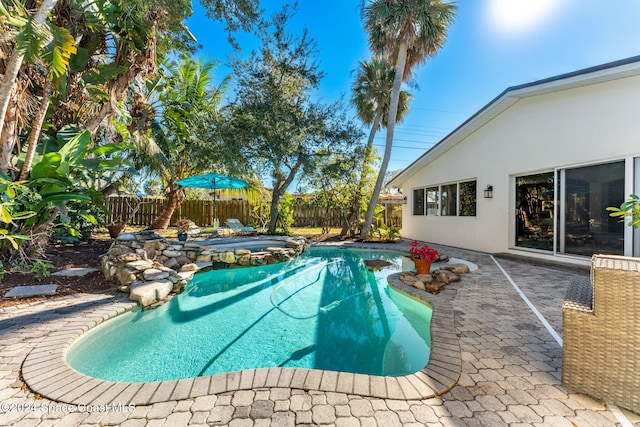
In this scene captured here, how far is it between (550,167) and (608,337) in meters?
6.90

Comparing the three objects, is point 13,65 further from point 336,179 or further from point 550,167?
point 550,167

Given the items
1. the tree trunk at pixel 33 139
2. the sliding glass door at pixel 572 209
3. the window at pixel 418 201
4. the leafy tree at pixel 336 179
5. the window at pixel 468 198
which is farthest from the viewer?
the window at pixel 418 201

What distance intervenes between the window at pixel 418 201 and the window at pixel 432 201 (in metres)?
0.51

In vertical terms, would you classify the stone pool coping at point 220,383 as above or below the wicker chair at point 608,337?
below

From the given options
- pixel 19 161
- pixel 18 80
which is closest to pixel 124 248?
pixel 19 161

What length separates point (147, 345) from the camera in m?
3.48

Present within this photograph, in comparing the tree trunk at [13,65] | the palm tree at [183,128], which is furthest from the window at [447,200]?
the tree trunk at [13,65]

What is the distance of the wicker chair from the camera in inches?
82.6

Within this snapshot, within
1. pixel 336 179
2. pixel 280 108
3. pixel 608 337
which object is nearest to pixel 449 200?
pixel 336 179

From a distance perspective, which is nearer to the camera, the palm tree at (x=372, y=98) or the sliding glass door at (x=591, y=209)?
the sliding glass door at (x=591, y=209)

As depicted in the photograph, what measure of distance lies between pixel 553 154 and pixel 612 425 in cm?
745

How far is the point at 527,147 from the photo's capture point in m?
8.09

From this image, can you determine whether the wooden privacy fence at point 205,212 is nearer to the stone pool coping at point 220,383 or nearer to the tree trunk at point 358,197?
the tree trunk at point 358,197

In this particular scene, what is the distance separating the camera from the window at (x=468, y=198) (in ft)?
33.4
